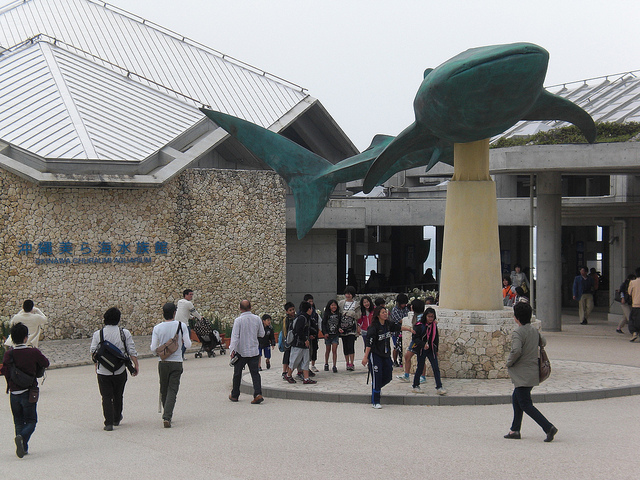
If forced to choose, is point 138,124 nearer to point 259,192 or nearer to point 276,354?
point 259,192

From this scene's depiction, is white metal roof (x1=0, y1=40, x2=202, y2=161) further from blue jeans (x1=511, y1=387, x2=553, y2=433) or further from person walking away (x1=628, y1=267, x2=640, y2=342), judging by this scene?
blue jeans (x1=511, y1=387, x2=553, y2=433)

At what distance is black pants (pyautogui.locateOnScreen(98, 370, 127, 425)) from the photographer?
967 cm

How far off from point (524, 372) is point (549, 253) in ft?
44.4

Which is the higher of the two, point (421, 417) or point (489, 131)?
point (489, 131)

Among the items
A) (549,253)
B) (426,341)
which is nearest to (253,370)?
(426,341)

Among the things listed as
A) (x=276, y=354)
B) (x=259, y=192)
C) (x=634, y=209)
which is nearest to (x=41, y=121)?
(x=259, y=192)

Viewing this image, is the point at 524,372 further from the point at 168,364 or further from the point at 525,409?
the point at 168,364

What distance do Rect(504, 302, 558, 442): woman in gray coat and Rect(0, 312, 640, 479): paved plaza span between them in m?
0.21

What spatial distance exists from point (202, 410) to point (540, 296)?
12968mm

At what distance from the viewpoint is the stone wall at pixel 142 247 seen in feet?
66.0

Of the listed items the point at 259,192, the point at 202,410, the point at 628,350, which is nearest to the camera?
the point at 202,410

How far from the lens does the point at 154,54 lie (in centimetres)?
2827

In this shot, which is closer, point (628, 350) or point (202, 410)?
point (202, 410)

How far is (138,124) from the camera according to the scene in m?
23.1
